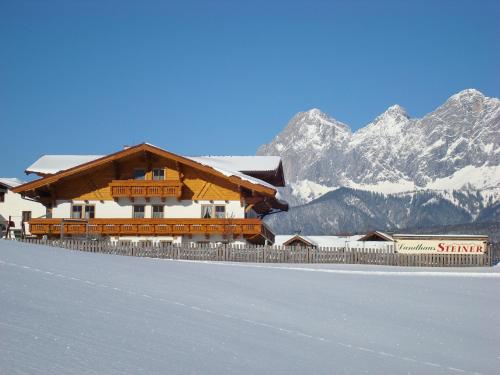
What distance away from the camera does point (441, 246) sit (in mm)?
40219

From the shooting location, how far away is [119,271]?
16078 mm

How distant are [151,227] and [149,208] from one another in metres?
2.00

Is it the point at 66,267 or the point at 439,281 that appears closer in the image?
the point at 66,267

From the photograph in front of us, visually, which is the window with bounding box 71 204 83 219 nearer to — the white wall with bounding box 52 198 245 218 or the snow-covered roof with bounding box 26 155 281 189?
the white wall with bounding box 52 198 245 218

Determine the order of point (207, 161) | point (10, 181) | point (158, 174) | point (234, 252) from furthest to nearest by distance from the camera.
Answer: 1. point (10, 181)
2. point (207, 161)
3. point (158, 174)
4. point (234, 252)

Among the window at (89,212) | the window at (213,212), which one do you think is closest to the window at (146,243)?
the window at (89,212)

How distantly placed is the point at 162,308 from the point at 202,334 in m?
1.60

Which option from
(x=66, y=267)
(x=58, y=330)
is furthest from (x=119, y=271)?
(x=58, y=330)

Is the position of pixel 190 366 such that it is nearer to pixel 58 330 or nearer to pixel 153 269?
pixel 58 330

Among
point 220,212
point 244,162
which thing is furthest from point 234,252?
point 244,162

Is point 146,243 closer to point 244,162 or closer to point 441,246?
point 244,162

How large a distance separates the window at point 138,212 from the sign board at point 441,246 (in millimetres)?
16068

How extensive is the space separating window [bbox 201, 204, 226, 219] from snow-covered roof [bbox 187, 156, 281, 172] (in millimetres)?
6003

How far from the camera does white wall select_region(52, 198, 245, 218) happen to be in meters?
44.3
